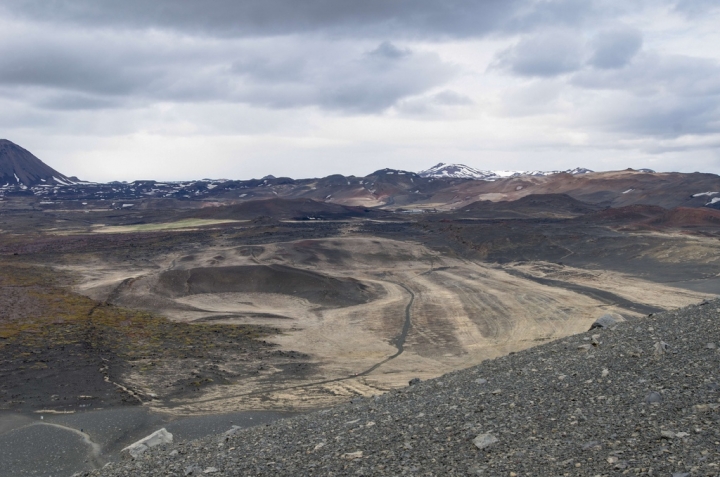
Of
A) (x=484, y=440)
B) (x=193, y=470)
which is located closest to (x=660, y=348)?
(x=484, y=440)

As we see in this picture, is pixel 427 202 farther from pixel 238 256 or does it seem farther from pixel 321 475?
pixel 321 475

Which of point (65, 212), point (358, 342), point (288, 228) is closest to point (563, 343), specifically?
point (358, 342)

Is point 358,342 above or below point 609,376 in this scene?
below

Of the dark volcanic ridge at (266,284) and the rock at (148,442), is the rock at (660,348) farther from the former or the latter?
the dark volcanic ridge at (266,284)

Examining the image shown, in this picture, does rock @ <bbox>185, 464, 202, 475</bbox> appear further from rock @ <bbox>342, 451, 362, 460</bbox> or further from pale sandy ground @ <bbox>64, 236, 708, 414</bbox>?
pale sandy ground @ <bbox>64, 236, 708, 414</bbox>

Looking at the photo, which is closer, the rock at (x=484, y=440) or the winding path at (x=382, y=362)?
the rock at (x=484, y=440)

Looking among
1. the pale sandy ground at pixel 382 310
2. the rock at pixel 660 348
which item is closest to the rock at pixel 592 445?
the rock at pixel 660 348
